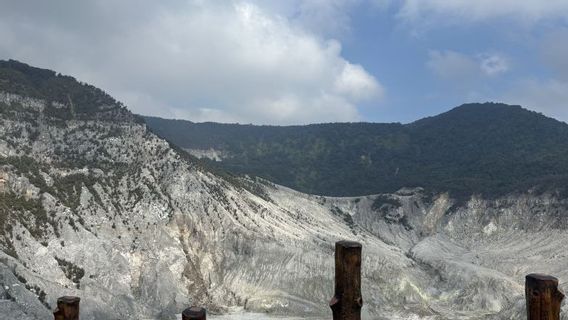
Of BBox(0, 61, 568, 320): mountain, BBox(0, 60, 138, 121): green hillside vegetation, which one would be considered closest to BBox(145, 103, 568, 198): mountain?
BBox(0, 61, 568, 320): mountain

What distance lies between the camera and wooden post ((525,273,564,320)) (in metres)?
4.24

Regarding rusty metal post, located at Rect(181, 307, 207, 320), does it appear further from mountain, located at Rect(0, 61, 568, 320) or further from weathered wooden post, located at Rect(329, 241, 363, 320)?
mountain, located at Rect(0, 61, 568, 320)

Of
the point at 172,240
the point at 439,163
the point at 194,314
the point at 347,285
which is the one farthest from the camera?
the point at 439,163

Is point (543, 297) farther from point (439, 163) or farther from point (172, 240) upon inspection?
point (439, 163)

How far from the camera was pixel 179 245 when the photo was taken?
72188 mm

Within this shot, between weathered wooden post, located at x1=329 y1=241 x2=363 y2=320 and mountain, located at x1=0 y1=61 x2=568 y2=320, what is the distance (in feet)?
136

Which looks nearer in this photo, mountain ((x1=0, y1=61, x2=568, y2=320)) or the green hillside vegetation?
mountain ((x1=0, y1=61, x2=568, y2=320))

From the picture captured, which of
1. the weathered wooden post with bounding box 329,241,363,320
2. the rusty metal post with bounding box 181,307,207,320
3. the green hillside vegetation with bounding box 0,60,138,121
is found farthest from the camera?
the green hillside vegetation with bounding box 0,60,138,121

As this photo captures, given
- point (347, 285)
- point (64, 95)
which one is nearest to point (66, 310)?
point (347, 285)

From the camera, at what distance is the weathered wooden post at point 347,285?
15.8 ft

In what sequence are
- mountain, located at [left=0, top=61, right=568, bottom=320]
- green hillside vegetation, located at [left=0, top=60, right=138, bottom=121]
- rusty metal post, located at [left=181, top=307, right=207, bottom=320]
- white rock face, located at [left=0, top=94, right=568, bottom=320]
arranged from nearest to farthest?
1. rusty metal post, located at [left=181, top=307, right=207, bottom=320]
2. white rock face, located at [left=0, top=94, right=568, bottom=320]
3. mountain, located at [left=0, top=61, right=568, bottom=320]
4. green hillside vegetation, located at [left=0, top=60, right=138, bottom=121]

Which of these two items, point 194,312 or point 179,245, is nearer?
point 194,312

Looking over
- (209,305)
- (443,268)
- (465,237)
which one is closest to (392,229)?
(465,237)

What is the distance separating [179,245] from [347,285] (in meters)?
69.5
